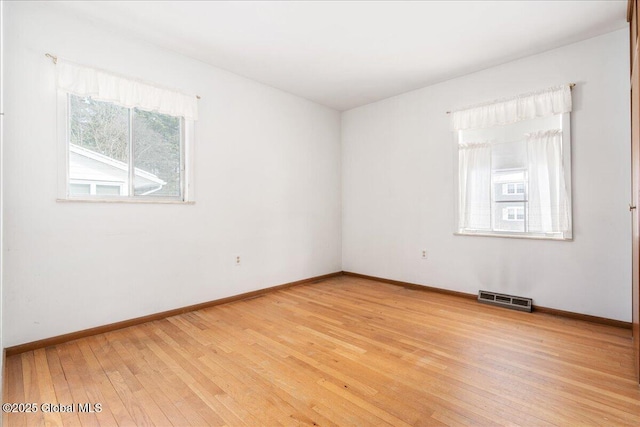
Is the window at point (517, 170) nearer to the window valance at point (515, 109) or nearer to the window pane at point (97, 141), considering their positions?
the window valance at point (515, 109)

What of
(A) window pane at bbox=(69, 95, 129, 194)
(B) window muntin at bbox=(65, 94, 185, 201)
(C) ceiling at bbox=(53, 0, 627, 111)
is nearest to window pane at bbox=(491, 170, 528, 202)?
(C) ceiling at bbox=(53, 0, 627, 111)

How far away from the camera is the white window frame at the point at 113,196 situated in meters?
2.66

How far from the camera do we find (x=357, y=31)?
3029mm

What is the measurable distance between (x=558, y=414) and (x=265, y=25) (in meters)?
3.68

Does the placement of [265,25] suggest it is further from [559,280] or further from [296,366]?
[559,280]

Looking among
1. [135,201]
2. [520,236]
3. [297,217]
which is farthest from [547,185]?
[135,201]

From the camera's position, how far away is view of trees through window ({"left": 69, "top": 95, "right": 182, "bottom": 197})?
9.22 ft

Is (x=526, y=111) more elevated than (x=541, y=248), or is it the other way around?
(x=526, y=111)

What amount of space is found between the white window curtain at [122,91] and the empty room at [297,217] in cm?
2

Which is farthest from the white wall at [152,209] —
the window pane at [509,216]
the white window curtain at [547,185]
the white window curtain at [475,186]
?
the white window curtain at [547,185]

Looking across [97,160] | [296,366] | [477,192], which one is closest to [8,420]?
[296,366]

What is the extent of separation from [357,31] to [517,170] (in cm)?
244

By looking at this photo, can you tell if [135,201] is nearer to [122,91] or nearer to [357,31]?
[122,91]

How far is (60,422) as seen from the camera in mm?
1687
